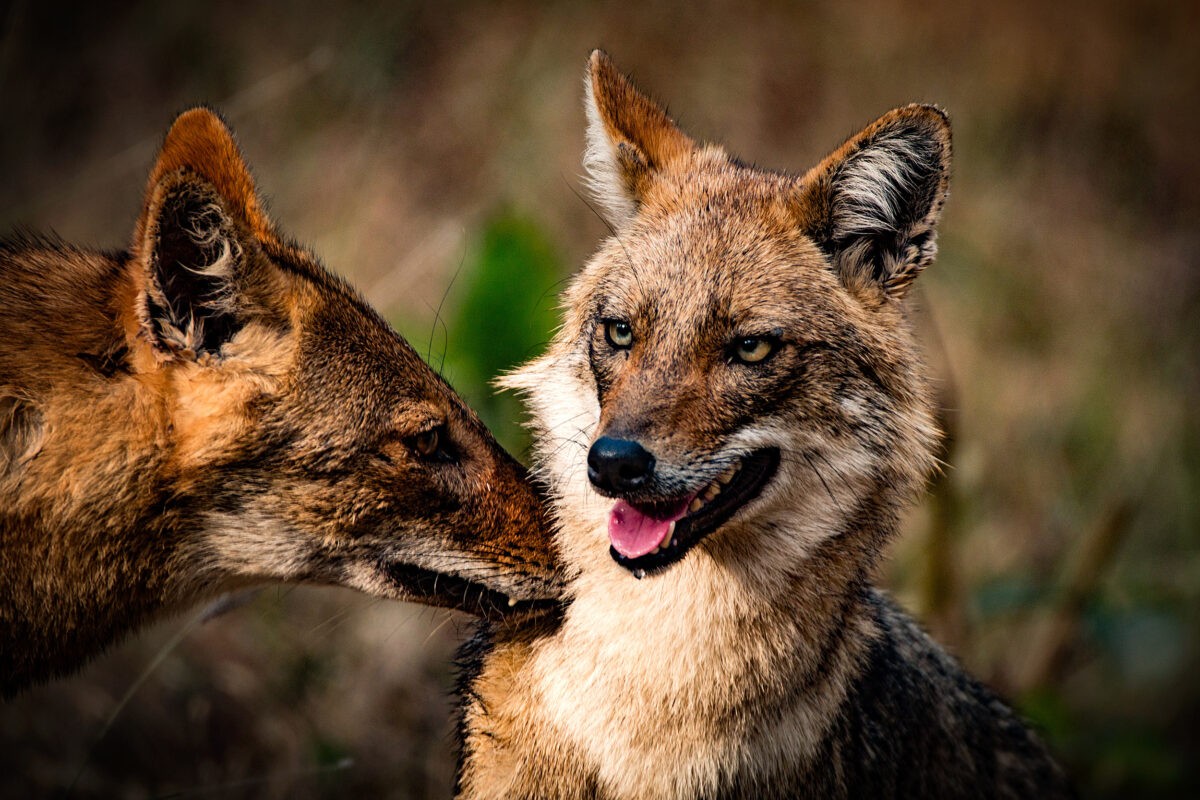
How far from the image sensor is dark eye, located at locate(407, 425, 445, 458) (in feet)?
12.4

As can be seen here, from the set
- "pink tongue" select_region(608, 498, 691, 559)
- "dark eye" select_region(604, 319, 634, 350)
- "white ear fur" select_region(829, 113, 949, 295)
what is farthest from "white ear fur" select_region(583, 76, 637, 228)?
"pink tongue" select_region(608, 498, 691, 559)

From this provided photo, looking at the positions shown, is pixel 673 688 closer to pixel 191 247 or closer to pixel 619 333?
pixel 619 333

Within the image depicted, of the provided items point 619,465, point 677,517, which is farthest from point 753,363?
point 619,465

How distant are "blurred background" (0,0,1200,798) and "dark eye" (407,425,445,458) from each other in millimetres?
1535

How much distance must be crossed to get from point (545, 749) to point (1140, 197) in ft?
23.3

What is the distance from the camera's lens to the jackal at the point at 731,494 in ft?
11.8

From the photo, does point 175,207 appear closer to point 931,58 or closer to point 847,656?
point 847,656

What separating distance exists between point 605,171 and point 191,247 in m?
1.64

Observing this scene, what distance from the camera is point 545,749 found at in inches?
144

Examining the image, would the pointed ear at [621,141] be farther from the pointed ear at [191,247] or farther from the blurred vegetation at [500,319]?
the pointed ear at [191,247]

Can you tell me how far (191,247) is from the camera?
10.9 ft

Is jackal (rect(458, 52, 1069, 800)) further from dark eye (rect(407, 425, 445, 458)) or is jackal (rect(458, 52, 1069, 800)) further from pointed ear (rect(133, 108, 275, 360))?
pointed ear (rect(133, 108, 275, 360))

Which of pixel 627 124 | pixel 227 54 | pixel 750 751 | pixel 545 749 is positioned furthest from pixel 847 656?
pixel 227 54

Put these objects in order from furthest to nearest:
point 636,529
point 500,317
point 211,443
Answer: point 500,317 < point 636,529 < point 211,443
